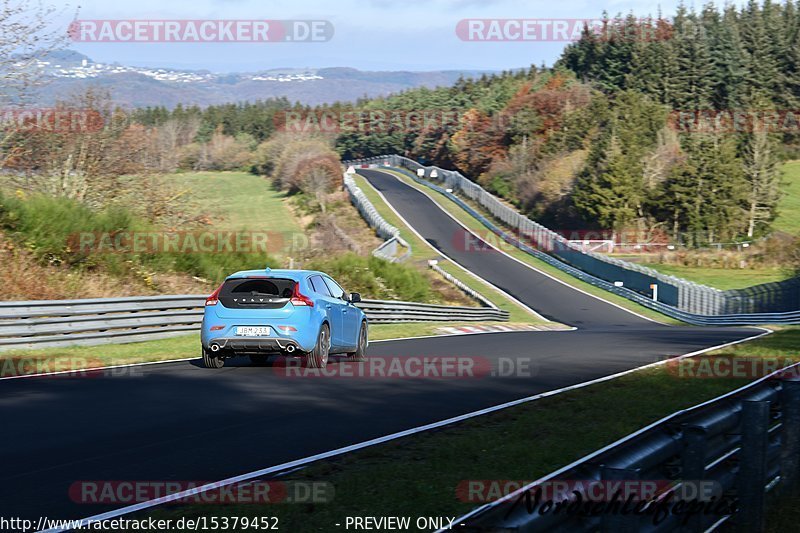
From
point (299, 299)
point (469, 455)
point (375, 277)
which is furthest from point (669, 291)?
point (469, 455)

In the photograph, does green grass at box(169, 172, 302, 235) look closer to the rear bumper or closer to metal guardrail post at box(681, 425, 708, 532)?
the rear bumper

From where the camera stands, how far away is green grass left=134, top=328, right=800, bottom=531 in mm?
6488

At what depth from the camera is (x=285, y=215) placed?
85188mm

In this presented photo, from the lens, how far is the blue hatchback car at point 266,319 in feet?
47.8

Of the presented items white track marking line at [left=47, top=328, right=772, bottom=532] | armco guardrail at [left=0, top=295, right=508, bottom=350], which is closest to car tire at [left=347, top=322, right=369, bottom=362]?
armco guardrail at [left=0, top=295, right=508, bottom=350]

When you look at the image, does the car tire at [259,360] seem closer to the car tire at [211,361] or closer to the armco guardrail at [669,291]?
the car tire at [211,361]

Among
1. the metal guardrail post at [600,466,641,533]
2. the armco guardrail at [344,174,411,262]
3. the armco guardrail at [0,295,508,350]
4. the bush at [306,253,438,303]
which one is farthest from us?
the armco guardrail at [344,174,411,262]

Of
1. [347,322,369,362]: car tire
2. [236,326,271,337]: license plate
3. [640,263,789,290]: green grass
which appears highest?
[236,326,271,337]: license plate

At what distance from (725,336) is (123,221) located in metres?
17.7

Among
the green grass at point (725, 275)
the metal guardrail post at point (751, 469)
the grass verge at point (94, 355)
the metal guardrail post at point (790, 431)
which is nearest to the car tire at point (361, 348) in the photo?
the grass verge at point (94, 355)

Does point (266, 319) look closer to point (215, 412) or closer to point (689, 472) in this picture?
point (215, 412)

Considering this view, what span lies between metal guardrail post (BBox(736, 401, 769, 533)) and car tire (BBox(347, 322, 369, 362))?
1147 cm

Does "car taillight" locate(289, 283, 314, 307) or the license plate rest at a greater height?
"car taillight" locate(289, 283, 314, 307)

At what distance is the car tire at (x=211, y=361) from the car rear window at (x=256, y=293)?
0.87 metres
